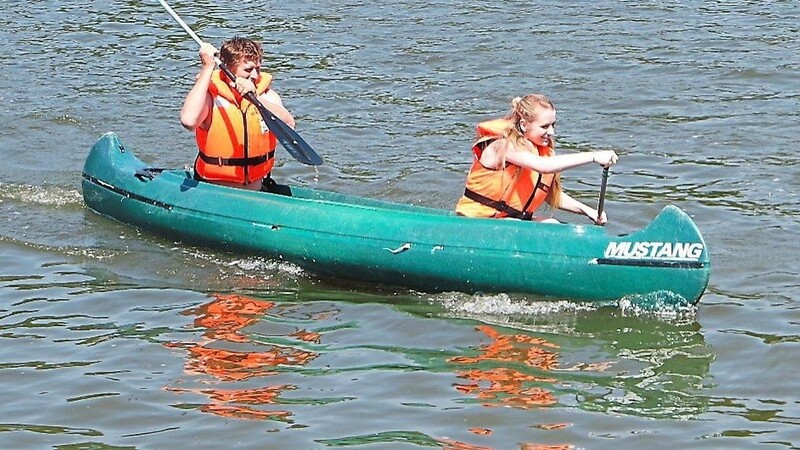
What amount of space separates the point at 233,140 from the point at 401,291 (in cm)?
128

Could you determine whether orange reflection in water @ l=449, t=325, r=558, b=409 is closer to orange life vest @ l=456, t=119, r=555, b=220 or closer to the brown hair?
orange life vest @ l=456, t=119, r=555, b=220

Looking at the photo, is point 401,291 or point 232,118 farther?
point 232,118

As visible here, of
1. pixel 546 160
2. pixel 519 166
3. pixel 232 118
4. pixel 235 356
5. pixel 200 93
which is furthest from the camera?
pixel 232 118

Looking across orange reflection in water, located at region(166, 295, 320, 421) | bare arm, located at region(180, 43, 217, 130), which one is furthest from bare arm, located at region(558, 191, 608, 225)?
bare arm, located at region(180, 43, 217, 130)

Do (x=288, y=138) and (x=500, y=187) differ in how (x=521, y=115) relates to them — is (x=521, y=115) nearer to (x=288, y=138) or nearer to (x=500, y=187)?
(x=500, y=187)

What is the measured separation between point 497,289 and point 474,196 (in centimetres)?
48

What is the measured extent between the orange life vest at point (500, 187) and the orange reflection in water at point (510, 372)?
744 mm

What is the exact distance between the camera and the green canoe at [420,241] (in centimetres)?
595

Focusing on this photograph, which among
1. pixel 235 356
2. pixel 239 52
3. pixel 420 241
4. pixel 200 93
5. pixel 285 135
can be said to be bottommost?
pixel 235 356

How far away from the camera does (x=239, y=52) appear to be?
704 cm

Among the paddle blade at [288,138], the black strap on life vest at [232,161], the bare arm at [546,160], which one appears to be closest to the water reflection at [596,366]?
the bare arm at [546,160]

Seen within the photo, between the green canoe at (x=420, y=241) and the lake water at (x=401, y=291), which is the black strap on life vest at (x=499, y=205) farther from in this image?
the lake water at (x=401, y=291)

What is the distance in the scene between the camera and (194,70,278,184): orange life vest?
7.15 m

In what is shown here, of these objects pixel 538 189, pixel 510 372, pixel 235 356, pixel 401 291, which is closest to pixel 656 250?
pixel 538 189
